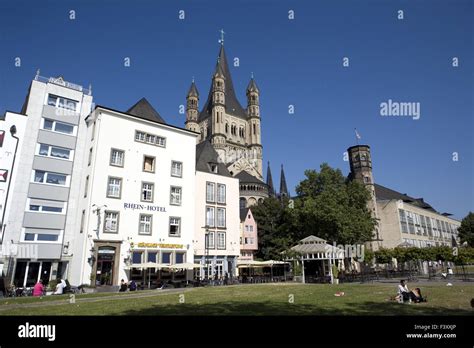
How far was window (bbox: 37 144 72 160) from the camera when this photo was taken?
30.8 meters

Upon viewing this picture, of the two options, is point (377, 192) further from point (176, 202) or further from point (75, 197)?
point (75, 197)

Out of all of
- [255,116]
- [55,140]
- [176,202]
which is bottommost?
[176,202]

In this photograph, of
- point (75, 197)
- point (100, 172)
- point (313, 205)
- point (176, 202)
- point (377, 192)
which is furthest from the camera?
point (377, 192)

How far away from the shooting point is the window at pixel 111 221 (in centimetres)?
2886

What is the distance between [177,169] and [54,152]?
11822mm

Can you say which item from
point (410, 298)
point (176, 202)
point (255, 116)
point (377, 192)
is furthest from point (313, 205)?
point (255, 116)

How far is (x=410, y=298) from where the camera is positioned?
43.7 ft

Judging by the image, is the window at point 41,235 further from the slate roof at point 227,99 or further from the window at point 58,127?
the slate roof at point 227,99

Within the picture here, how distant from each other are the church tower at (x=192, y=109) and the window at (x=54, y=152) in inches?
2788

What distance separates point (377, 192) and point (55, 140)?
7814 centimetres

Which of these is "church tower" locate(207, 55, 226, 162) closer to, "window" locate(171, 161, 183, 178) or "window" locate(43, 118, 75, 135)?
"window" locate(171, 161, 183, 178)

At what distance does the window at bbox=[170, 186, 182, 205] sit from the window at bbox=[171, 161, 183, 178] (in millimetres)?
1450

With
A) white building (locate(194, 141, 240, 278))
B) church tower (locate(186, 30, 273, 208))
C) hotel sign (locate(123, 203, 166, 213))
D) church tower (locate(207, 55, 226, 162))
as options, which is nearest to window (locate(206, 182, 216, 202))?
white building (locate(194, 141, 240, 278))

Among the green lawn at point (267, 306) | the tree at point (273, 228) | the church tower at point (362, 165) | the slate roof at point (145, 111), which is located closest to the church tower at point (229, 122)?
the church tower at point (362, 165)
